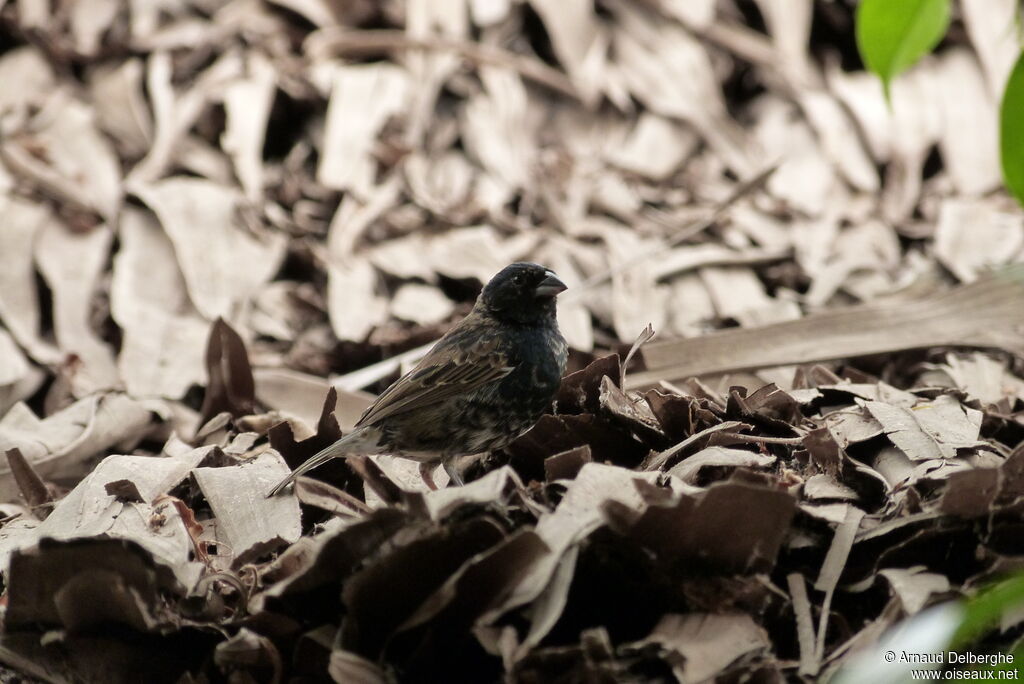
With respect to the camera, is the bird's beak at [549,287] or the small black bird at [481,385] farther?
the bird's beak at [549,287]

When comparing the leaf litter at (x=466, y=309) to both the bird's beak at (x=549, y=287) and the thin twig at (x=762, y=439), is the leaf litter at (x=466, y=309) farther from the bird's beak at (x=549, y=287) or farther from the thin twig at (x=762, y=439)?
the bird's beak at (x=549, y=287)

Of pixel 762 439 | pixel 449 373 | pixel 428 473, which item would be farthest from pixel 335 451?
pixel 762 439

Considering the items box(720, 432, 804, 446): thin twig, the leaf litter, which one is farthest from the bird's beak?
box(720, 432, 804, 446): thin twig

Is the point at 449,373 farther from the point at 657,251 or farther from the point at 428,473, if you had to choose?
the point at 657,251

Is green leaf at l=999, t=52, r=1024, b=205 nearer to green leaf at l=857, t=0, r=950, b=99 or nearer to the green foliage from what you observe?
green leaf at l=857, t=0, r=950, b=99

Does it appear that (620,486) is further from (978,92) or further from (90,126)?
(978,92)

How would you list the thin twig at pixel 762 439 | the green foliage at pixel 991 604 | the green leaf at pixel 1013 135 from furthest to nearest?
the thin twig at pixel 762 439 → the green leaf at pixel 1013 135 → the green foliage at pixel 991 604

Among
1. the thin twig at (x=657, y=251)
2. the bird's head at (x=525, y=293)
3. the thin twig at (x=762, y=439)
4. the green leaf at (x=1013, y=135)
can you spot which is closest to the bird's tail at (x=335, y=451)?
the bird's head at (x=525, y=293)
